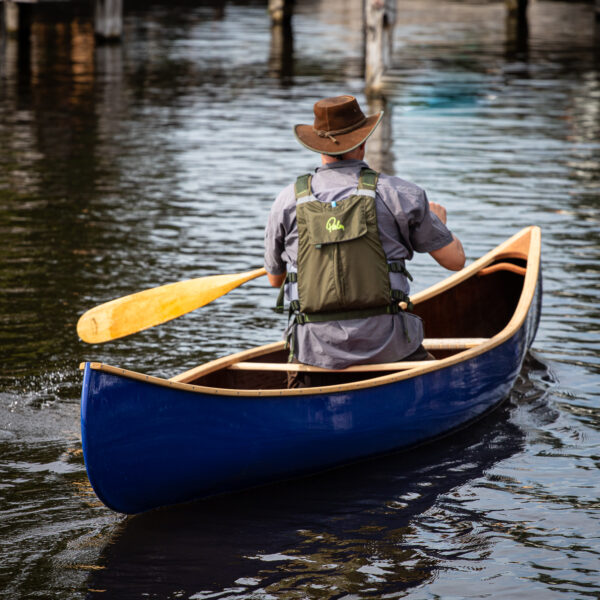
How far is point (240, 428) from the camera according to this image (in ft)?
17.6

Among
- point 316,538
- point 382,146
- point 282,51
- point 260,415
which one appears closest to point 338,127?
point 260,415

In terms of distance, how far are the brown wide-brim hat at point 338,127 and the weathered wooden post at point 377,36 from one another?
13.7 metres

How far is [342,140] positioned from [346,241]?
505mm

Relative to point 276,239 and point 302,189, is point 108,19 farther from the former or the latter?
point 302,189

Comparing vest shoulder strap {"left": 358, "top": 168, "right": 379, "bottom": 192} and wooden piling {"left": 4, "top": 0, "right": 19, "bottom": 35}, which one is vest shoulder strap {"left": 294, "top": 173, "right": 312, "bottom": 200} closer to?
vest shoulder strap {"left": 358, "top": 168, "right": 379, "bottom": 192}

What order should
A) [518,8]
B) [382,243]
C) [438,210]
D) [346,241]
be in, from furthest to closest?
[518,8] < [438,210] < [382,243] < [346,241]

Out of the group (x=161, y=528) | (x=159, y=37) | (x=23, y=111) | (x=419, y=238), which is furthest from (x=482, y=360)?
(x=159, y=37)

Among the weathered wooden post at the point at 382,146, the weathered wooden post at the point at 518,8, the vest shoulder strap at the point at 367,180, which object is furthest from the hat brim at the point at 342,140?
the weathered wooden post at the point at 518,8

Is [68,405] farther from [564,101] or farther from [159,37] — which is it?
[159,37]

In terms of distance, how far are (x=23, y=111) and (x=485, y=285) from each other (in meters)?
12.1

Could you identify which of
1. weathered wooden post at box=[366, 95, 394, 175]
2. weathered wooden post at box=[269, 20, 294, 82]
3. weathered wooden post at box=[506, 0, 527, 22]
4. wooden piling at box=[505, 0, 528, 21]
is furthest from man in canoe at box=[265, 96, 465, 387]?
wooden piling at box=[505, 0, 528, 21]

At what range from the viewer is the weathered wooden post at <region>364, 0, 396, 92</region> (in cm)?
1912

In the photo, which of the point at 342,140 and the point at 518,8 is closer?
the point at 342,140

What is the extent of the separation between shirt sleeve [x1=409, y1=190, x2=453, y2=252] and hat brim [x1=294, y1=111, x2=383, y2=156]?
41 centimetres
